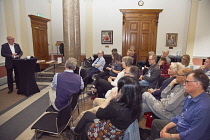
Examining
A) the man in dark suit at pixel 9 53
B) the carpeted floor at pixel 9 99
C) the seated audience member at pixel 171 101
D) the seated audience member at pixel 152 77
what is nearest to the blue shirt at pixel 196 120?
the seated audience member at pixel 171 101

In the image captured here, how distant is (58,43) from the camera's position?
350 inches

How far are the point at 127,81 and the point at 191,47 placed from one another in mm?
7677

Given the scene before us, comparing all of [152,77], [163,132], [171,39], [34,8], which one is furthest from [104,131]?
[171,39]

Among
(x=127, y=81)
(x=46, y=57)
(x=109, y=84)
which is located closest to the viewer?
(x=127, y=81)

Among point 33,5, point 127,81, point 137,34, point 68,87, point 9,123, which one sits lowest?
point 9,123

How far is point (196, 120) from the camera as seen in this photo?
5.32ft

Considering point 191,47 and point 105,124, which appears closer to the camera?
point 105,124

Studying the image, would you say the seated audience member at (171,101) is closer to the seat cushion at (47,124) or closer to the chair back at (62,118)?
the chair back at (62,118)

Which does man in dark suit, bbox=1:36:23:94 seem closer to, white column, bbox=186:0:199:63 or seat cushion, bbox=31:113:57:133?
seat cushion, bbox=31:113:57:133

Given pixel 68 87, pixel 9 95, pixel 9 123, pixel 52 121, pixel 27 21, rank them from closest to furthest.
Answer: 1. pixel 52 121
2. pixel 68 87
3. pixel 9 123
4. pixel 9 95
5. pixel 27 21

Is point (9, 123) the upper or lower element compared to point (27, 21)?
lower

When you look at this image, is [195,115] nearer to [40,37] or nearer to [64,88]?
[64,88]

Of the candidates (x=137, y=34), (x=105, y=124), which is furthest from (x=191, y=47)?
(x=105, y=124)

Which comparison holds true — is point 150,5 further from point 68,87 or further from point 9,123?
point 9,123
